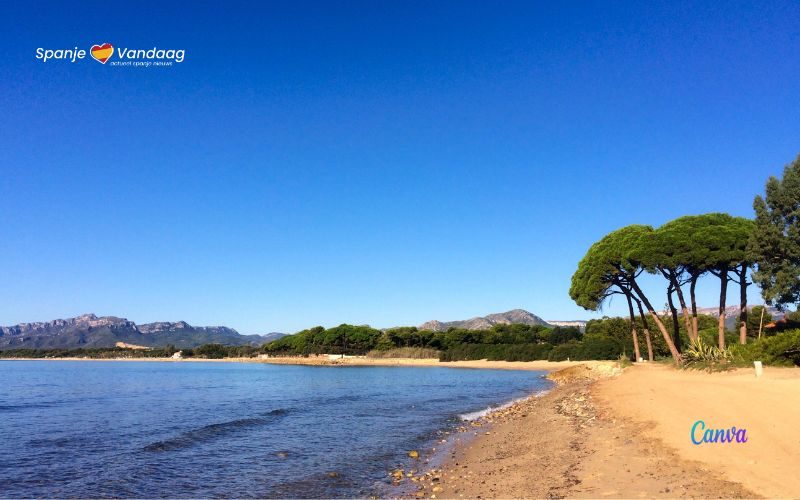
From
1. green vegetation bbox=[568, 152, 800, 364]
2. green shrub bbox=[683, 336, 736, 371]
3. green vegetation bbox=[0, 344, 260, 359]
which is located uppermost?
green vegetation bbox=[568, 152, 800, 364]

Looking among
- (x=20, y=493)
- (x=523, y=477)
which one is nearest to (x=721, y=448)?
(x=523, y=477)

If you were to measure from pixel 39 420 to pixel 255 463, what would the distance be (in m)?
15.8

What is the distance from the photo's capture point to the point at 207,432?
18156mm

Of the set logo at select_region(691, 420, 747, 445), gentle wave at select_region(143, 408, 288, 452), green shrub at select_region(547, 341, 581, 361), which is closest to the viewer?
logo at select_region(691, 420, 747, 445)

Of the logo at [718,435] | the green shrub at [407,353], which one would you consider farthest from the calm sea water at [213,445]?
the green shrub at [407,353]

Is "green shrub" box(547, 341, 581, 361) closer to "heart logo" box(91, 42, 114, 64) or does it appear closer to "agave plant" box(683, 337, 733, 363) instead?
"agave plant" box(683, 337, 733, 363)

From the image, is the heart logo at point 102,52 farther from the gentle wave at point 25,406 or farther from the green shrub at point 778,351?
the green shrub at point 778,351

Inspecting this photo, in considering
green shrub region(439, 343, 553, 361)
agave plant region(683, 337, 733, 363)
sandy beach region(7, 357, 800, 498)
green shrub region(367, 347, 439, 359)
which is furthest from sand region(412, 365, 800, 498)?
green shrub region(367, 347, 439, 359)

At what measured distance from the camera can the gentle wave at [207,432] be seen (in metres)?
15.4

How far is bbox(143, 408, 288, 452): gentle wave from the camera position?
15.4 metres

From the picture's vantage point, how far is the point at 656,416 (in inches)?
519

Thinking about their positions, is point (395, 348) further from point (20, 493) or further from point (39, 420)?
point (20, 493)

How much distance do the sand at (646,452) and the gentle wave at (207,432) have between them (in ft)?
30.5

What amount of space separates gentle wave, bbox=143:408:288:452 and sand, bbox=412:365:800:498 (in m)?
9.30
